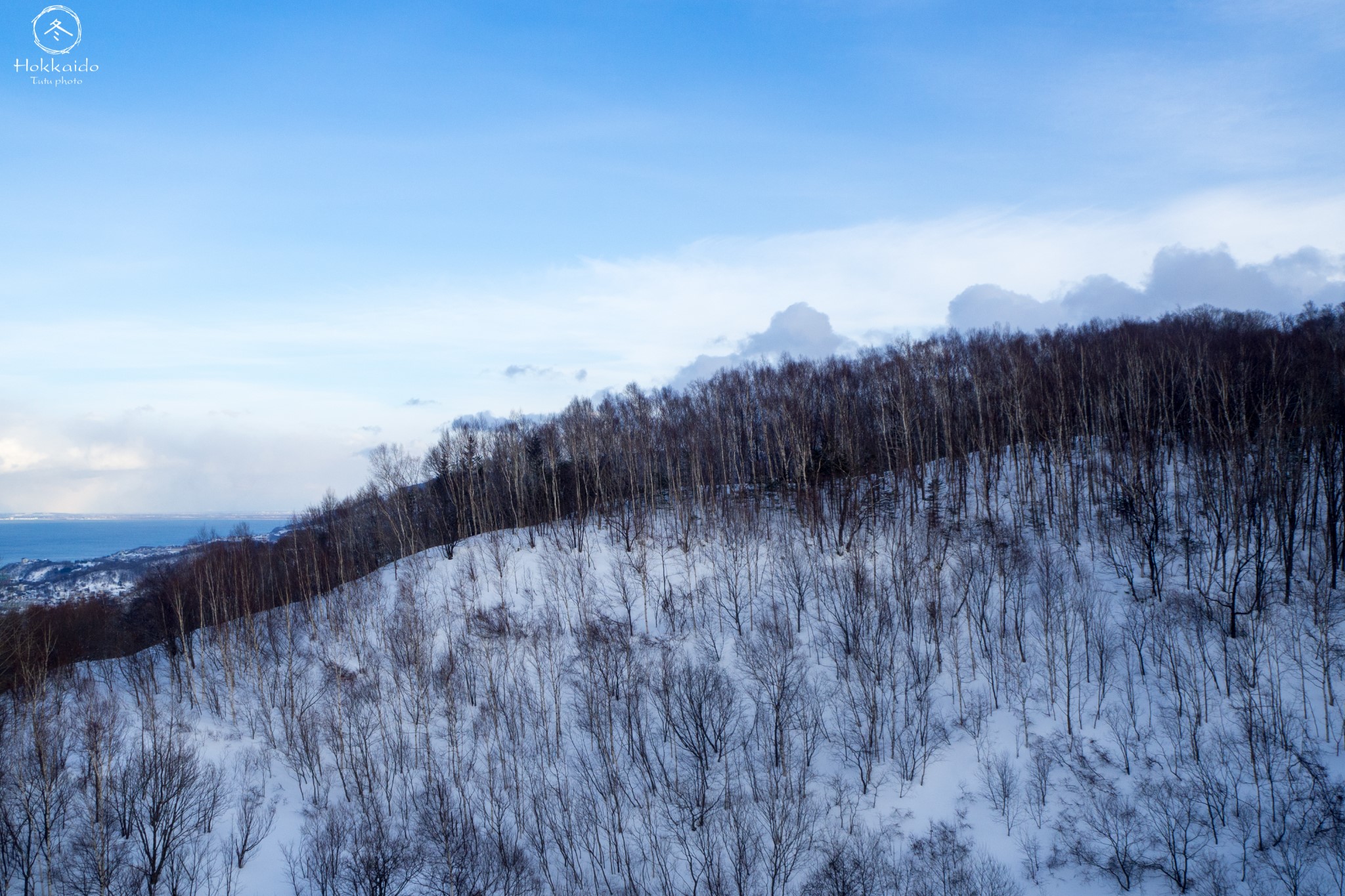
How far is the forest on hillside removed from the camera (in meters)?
27.5

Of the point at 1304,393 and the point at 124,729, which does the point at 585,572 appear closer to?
the point at 124,729

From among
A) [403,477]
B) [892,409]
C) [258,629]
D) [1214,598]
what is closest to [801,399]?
[892,409]

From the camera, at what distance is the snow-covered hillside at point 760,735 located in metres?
26.9

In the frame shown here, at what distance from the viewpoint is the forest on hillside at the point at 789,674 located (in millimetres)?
27453

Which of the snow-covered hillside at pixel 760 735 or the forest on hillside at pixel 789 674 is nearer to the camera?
the snow-covered hillside at pixel 760 735

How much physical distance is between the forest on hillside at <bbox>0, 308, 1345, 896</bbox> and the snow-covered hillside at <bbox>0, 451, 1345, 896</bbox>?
0.66ft

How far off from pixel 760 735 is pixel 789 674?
402cm

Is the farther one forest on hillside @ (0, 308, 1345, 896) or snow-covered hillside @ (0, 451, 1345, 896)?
forest on hillside @ (0, 308, 1345, 896)

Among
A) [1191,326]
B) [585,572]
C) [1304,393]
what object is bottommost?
[585,572]

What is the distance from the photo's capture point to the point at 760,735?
34.5 metres

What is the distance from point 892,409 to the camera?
6131 cm

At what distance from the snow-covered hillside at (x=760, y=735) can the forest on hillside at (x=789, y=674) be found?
20cm

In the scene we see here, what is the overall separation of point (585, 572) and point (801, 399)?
83.1 feet

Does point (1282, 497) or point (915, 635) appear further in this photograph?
point (915, 635)
